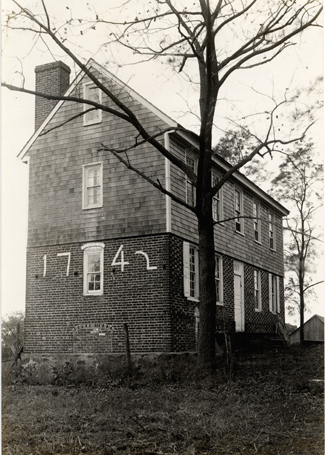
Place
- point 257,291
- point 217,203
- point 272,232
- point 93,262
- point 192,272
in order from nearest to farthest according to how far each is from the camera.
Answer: point 272,232 < point 93,262 < point 257,291 < point 217,203 < point 192,272

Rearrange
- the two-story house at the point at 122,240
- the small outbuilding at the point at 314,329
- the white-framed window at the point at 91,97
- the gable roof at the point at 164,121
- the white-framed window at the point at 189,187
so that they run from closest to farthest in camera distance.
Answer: the small outbuilding at the point at 314,329 < the gable roof at the point at 164,121 < the two-story house at the point at 122,240 < the white-framed window at the point at 91,97 < the white-framed window at the point at 189,187

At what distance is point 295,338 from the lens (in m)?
8.22

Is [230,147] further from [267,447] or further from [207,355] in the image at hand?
[267,447]

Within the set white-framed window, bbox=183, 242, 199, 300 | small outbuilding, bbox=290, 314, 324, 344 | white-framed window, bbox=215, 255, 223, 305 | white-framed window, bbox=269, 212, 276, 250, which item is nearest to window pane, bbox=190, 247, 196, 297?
white-framed window, bbox=183, 242, 199, 300

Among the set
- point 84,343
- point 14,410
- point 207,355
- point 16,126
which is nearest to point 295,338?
point 207,355

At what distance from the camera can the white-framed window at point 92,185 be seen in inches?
398

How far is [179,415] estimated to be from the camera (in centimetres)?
783

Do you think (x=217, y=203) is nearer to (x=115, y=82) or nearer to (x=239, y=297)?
(x=239, y=297)

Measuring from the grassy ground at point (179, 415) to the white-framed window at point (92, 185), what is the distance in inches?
132

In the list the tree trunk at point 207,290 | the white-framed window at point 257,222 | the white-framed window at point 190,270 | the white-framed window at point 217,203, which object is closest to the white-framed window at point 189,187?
the white-framed window at point 217,203

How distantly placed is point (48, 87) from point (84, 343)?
465cm

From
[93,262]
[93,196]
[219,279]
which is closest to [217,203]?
[219,279]

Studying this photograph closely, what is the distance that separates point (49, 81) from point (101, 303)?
13.8 ft

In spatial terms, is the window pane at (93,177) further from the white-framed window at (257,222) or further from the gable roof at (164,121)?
the white-framed window at (257,222)
